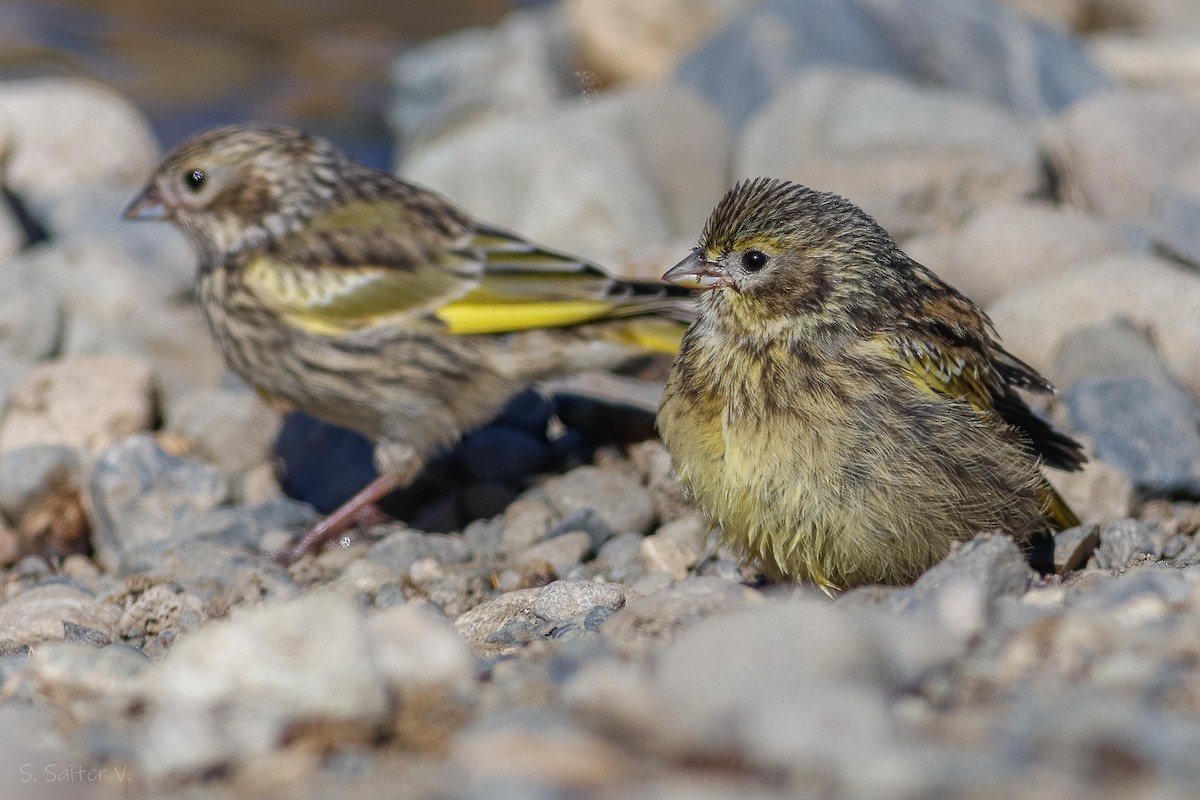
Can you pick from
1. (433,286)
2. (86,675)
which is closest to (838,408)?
(86,675)

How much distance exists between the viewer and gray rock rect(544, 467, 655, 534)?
5.76 metres

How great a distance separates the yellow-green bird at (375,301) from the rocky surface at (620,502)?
16.6 inches

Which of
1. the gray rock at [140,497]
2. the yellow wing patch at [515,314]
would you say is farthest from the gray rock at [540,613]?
the gray rock at [140,497]

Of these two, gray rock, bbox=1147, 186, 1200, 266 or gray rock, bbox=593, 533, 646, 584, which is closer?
gray rock, bbox=593, 533, 646, 584

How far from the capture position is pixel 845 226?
4512 millimetres

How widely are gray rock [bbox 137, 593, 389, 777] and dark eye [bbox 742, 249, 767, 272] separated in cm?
208

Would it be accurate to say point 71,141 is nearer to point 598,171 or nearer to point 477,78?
point 598,171

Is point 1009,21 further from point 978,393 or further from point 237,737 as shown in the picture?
point 237,737

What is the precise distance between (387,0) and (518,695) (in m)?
15.4

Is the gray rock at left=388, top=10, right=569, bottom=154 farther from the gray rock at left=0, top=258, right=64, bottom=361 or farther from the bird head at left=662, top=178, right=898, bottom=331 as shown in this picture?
the bird head at left=662, top=178, right=898, bottom=331

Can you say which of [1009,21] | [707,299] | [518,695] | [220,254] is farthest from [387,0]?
[518,695]

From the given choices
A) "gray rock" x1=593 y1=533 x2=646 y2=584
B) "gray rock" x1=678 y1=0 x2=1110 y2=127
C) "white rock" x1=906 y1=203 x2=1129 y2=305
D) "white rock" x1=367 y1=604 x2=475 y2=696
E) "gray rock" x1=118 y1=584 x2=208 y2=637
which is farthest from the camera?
"gray rock" x1=678 y1=0 x2=1110 y2=127

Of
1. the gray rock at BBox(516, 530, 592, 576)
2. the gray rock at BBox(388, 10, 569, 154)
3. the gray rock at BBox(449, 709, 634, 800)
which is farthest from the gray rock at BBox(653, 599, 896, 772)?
the gray rock at BBox(388, 10, 569, 154)

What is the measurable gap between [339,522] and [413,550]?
70 cm
